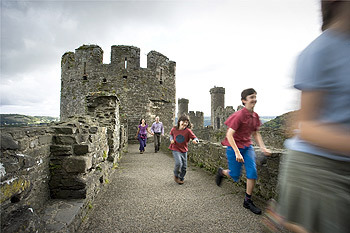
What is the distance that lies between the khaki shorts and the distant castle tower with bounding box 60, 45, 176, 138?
13.3 m

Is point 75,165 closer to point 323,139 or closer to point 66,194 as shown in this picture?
point 66,194

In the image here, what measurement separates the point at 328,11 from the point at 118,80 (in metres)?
14.3

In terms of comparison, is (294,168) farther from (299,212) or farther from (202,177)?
(202,177)

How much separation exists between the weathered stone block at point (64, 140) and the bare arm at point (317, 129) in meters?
2.93

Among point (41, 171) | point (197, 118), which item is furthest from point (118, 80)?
point (197, 118)

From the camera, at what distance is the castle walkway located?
8.17 feet

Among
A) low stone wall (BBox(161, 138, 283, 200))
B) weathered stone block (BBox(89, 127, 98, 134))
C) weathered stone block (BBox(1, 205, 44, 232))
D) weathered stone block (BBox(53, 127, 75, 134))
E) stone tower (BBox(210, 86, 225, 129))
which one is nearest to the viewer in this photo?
weathered stone block (BBox(1, 205, 44, 232))

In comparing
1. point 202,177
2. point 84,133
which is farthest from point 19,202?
point 202,177

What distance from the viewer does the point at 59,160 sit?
278 centimetres

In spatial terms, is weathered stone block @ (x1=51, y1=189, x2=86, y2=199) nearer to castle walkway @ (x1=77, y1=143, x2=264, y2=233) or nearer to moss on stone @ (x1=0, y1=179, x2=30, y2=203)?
castle walkway @ (x1=77, y1=143, x2=264, y2=233)

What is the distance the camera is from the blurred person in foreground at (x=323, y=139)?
770mm

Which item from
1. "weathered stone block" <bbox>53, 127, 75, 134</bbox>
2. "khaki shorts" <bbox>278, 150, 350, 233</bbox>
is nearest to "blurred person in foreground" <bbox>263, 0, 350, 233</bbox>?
"khaki shorts" <bbox>278, 150, 350, 233</bbox>

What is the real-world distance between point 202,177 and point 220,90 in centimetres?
2723

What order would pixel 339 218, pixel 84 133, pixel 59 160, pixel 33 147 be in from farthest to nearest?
pixel 84 133 → pixel 59 160 → pixel 33 147 → pixel 339 218
